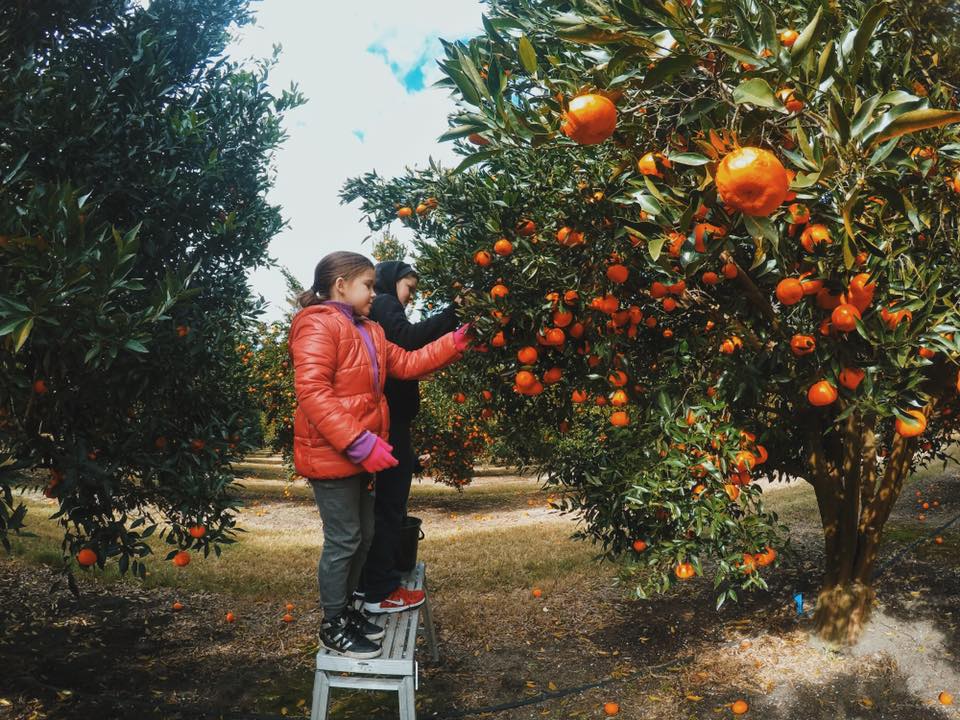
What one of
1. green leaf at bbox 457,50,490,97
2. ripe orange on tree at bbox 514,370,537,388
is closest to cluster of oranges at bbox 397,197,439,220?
ripe orange on tree at bbox 514,370,537,388

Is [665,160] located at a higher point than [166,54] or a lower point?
lower

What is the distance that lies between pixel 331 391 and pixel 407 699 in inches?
53.0

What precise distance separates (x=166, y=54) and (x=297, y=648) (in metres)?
4.38

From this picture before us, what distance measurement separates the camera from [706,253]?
6.12 ft

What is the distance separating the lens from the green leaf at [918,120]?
1203mm

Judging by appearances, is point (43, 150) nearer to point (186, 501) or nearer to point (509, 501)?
point (186, 501)

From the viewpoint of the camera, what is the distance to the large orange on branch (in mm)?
1438

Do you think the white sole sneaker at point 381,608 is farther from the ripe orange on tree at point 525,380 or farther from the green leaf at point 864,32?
the green leaf at point 864,32

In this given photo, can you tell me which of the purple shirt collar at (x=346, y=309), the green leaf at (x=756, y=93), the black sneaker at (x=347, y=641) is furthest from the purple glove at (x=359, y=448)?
the green leaf at (x=756, y=93)

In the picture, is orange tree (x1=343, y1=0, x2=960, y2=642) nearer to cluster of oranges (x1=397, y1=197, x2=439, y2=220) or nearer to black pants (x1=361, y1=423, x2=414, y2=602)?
cluster of oranges (x1=397, y1=197, x2=439, y2=220)

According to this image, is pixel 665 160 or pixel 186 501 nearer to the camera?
pixel 665 160

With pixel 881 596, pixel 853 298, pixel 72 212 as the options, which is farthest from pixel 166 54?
pixel 881 596

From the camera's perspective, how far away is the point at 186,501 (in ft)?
11.6

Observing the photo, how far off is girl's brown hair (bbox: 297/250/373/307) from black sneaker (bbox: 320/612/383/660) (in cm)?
152
